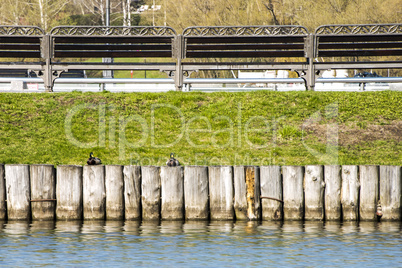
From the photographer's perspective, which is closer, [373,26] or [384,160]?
[384,160]

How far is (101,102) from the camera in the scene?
11883 mm

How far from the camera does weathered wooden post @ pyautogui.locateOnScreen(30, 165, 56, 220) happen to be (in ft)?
29.1

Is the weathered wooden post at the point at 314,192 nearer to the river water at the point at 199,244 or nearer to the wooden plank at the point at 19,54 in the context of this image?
the river water at the point at 199,244

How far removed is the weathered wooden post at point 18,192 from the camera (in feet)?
29.1

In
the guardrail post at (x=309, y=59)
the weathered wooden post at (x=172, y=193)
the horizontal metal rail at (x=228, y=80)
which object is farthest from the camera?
the horizontal metal rail at (x=228, y=80)

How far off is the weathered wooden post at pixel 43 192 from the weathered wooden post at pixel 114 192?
0.81m

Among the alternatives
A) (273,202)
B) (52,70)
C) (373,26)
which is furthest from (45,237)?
(373,26)

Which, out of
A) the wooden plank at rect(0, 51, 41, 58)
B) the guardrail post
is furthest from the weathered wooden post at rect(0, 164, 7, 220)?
the guardrail post

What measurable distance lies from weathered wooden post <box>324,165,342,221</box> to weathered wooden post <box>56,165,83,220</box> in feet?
11.9

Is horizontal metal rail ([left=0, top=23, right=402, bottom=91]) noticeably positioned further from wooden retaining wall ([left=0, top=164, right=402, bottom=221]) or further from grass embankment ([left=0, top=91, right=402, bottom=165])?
wooden retaining wall ([left=0, top=164, right=402, bottom=221])

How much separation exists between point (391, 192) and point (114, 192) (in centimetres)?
407

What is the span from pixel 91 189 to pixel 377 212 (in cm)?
425

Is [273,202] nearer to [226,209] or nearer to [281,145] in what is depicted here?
[226,209]

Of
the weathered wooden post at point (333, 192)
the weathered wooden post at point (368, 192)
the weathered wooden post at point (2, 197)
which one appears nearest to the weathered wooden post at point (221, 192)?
the weathered wooden post at point (333, 192)
